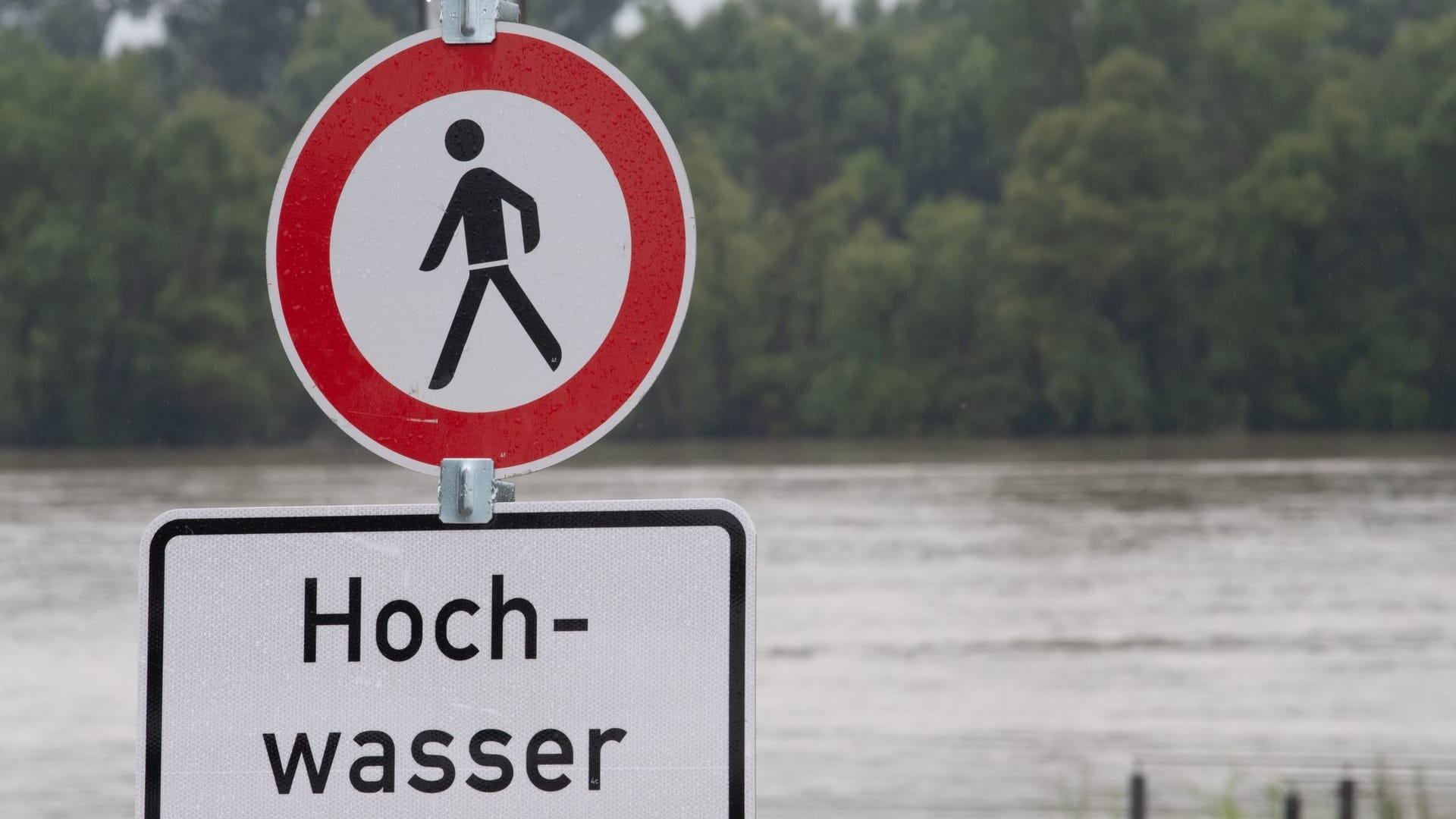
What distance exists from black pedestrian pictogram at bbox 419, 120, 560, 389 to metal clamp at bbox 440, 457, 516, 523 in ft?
0.29

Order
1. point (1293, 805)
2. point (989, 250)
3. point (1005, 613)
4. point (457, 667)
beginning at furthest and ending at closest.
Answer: point (989, 250) < point (1005, 613) < point (1293, 805) < point (457, 667)

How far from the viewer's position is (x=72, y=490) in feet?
157

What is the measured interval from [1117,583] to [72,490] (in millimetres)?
24976

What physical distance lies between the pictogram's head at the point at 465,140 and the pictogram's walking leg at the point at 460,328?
126 mm

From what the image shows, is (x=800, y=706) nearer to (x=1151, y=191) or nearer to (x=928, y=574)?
(x=928, y=574)

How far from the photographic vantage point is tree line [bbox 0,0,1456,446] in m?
47.9

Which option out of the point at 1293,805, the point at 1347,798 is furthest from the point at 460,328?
the point at 1347,798

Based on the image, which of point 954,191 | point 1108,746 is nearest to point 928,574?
point 1108,746

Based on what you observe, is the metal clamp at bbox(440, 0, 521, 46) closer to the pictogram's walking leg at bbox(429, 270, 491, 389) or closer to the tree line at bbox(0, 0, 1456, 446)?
the pictogram's walking leg at bbox(429, 270, 491, 389)

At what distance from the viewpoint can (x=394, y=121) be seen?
2102 mm

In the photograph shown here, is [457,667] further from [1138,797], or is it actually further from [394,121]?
[1138,797]

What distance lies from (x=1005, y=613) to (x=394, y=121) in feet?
106

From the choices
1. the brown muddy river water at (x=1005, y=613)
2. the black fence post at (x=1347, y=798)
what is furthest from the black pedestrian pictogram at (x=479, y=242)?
the brown muddy river water at (x=1005, y=613)

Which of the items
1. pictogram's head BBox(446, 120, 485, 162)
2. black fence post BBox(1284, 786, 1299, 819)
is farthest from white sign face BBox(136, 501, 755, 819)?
black fence post BBox(1284, 786, 1299, 819)
